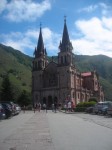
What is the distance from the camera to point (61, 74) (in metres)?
81.1

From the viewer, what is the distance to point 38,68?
292ft

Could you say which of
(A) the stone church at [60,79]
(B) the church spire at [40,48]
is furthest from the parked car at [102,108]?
(B) the church spire at [40,48]

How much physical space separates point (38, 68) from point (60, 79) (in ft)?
36.1

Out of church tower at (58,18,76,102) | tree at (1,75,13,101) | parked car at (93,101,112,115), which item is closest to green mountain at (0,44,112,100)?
tree at (1,75,13,101)

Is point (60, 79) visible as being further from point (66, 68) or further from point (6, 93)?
point (6, 93)

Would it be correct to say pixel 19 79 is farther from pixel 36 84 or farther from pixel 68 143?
pixel 68 143

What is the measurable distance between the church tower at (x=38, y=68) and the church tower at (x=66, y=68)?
8321 millimetres

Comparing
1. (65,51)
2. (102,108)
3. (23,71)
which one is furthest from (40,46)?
(23,71)

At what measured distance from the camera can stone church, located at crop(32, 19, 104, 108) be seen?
79750 millimetres

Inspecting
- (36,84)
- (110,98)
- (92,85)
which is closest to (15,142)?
(36,84)

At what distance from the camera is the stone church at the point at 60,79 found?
79750 millimetres

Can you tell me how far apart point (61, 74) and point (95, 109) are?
1771 inches

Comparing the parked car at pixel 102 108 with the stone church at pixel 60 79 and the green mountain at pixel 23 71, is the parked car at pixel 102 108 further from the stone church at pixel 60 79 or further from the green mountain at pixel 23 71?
the green mountain at pixel 23 71

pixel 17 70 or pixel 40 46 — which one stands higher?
pixel 17 70
